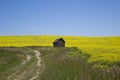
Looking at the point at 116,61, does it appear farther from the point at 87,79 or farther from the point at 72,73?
the point at 87,79

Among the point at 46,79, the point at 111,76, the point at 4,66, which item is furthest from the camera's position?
the point at 4,66

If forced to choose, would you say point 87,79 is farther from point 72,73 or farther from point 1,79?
point 1,79

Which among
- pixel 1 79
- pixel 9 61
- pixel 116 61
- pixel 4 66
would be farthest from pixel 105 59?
pixel 9 61

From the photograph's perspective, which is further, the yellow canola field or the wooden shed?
the wooden shed

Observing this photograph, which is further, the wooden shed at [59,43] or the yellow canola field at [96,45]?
the wooden shed at [59,43]

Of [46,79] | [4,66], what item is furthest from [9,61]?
[46,79]

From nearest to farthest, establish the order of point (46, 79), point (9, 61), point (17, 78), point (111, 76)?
point (111, 76)
point (46, 79)
point (17, 78)
point (9, 61)

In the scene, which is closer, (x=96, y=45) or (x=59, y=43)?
(x=96, y=45)

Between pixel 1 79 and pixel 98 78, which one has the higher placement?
pixel 98 78

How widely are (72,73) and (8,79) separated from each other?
21.6ft

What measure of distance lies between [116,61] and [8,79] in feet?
27.8

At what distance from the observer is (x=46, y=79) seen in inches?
646

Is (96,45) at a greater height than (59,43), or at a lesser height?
lesser

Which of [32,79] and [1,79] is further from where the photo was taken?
[1,79]
